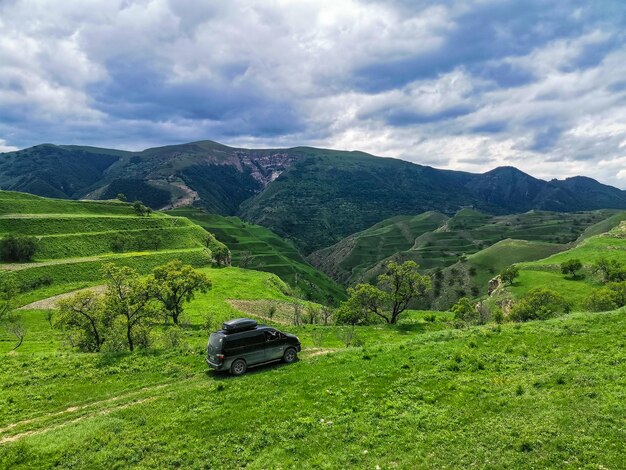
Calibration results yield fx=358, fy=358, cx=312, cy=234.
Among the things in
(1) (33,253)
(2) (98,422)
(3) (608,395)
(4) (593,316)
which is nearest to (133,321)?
(2) (98,422)

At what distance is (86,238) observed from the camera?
4921 inches

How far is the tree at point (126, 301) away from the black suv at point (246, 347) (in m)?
14.9

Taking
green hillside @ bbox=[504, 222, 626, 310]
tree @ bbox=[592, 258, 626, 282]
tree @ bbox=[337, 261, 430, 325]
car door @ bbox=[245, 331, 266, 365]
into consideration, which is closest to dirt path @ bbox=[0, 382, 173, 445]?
car door @ bbox=[245, 331, 266, 365]

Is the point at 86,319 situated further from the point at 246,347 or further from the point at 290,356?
the point at 290,356

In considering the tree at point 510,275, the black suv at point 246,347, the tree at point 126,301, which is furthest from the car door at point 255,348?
the tree at point 510,275

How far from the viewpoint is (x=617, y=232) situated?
135 m

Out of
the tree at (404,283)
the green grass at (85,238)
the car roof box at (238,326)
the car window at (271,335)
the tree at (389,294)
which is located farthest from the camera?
the green grass at (85,238)

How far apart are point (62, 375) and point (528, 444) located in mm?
31521

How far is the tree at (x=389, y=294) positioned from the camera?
56.3 m

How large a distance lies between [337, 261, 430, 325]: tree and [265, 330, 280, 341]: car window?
2972cm

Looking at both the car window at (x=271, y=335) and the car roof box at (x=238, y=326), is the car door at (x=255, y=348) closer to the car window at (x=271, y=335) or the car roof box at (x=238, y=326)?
the car window at (x=271, y=335)

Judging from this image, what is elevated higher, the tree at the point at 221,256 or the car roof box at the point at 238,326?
the car roof box at the point at 238,326

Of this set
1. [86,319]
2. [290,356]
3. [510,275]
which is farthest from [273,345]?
[510,275]

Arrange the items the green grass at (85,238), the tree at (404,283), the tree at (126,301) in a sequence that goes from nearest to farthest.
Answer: the tree at (126,301) < the tree at (404,283) < the green grass at (85,238)
